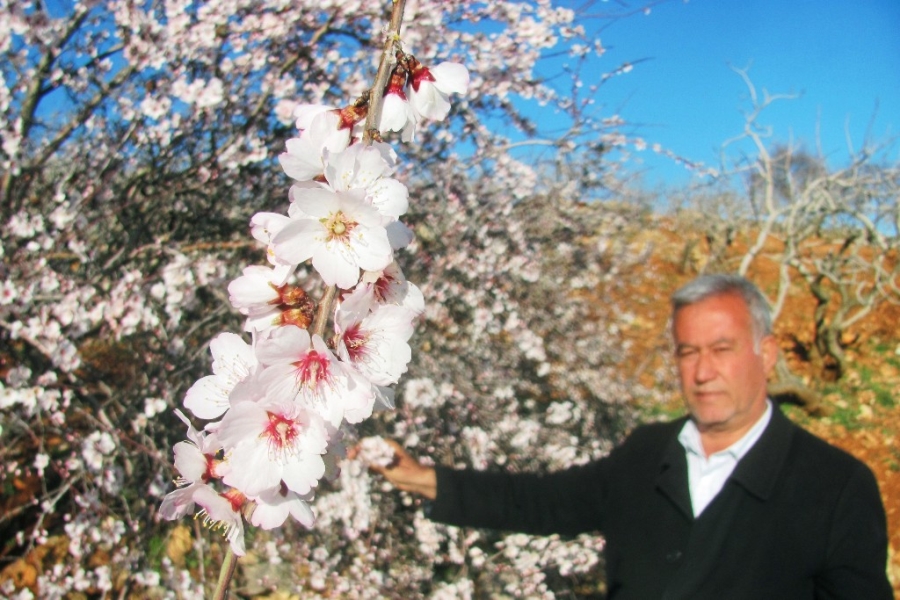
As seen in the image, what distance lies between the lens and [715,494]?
1.95 m

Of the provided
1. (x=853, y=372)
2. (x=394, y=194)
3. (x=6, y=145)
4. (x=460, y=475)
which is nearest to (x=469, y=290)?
(x=460, y=475)

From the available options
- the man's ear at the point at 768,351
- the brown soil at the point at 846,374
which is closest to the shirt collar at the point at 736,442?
the man's ear at the point at 768,351

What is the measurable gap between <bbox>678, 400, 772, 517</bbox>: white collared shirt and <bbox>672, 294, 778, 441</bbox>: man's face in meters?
0.03

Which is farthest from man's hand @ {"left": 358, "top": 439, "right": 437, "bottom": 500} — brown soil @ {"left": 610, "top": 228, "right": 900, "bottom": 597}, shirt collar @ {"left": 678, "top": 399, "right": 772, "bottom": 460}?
brown soil @ {"left": 610, "top": 228, "right": 900, "bottom": 597}

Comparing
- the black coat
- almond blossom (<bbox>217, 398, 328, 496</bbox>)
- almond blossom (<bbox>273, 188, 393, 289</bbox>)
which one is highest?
almond blossom (<bbox>273, 188, 393, 289</bbox>)

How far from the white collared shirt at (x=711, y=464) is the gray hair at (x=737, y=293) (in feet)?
0.82

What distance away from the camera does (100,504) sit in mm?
2984

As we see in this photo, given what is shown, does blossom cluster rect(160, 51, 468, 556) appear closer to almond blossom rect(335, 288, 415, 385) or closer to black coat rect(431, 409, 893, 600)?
almond blossom rect(335, 288, 415, 385)

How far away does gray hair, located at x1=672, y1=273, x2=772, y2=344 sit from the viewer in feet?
7.08

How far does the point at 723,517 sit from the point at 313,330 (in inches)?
60.5

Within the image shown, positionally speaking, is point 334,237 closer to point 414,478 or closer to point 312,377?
point 312,377

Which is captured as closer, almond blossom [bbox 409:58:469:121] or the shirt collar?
almond blossom [bbox 409:58:469:121]

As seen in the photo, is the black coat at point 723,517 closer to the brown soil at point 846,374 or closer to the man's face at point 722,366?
the man's face at point 722,366

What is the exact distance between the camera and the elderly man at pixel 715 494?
176 cm
